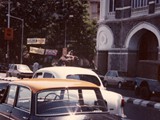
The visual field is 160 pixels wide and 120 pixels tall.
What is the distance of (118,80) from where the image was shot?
3055cm

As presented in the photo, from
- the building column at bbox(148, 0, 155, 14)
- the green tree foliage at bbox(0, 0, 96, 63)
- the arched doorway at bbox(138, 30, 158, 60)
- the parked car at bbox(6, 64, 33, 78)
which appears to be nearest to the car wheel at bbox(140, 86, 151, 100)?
the building column at bbox(148, 0, 155, 14)

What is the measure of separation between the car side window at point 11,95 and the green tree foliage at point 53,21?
48.8 metres

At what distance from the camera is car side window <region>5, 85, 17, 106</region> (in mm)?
7309

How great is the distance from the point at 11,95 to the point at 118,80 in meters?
23.5

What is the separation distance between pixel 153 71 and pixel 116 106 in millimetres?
12291

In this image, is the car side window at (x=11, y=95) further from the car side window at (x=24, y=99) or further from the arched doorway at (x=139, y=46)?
the arched doorway at (x=139, y=46)

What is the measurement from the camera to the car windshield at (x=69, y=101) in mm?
6305

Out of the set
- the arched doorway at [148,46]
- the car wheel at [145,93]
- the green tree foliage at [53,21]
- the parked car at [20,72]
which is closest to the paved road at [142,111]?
the car wheel at [145,93]

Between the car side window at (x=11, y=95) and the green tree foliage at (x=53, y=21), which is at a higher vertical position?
the green tree foliage at (x=53, y=21)

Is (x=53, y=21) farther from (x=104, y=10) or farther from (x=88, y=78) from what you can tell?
(x=88, y=78)

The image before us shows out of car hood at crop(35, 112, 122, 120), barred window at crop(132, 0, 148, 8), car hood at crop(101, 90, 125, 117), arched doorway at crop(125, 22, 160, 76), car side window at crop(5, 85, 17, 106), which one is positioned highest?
barred window at crop(132, 0, 148, 8)

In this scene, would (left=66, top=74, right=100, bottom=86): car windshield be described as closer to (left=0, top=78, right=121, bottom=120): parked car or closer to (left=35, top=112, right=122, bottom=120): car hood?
(left=0, top=78, right=121, bottom=120): parked car

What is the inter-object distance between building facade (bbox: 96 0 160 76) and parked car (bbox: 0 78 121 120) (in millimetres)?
24375

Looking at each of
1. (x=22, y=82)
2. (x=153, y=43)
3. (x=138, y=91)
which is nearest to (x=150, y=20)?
(x=153, y=43)
